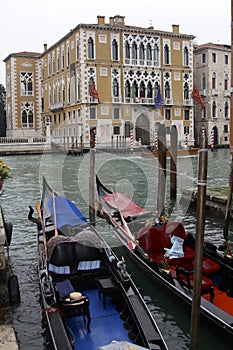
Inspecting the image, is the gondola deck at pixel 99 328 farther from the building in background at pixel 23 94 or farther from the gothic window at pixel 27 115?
the gothic window at pixel 27 115

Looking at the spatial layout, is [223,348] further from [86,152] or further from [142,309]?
[86,152]

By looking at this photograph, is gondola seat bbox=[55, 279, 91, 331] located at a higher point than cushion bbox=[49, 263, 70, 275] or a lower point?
lower

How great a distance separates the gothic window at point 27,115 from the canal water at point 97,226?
38.7ft

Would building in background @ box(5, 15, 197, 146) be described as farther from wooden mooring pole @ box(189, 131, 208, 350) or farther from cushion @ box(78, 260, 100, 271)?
wooden mooring pole @ box(189, 131, 208, 350)

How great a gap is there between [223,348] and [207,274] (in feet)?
2.71

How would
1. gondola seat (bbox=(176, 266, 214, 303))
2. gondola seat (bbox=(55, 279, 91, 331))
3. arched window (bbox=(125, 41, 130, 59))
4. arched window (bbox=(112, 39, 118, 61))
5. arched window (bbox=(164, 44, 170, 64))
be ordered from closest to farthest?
gondola seat (bbox=(55, 279, 91, 331)) < gondola seat (bbox=(176, 266, 214, 303)) < arched window (bbox=(112, 39, 118, 61)) < arched window (bbox=(125, 41, 130, 59)) < arched window (bbox=(164, 44, 170, 64))

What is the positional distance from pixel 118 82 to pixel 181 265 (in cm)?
1913

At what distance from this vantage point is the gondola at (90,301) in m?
2.74

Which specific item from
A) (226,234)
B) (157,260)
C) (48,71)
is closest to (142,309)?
(157,260)

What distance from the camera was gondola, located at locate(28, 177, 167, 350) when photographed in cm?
274

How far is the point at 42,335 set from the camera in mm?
3246

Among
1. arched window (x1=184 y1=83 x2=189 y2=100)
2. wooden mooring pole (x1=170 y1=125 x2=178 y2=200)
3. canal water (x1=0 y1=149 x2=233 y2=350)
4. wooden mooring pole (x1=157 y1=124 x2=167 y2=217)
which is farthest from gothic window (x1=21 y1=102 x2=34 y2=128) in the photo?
wooden mooring pole (x1=157 y1=124 x2=167 y2=217)

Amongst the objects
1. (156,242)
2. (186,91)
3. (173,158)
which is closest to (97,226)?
(156,242)

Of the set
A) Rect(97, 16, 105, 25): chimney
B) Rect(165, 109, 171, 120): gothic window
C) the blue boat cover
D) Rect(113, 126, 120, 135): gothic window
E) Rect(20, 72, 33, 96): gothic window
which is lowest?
the blue boat cover
